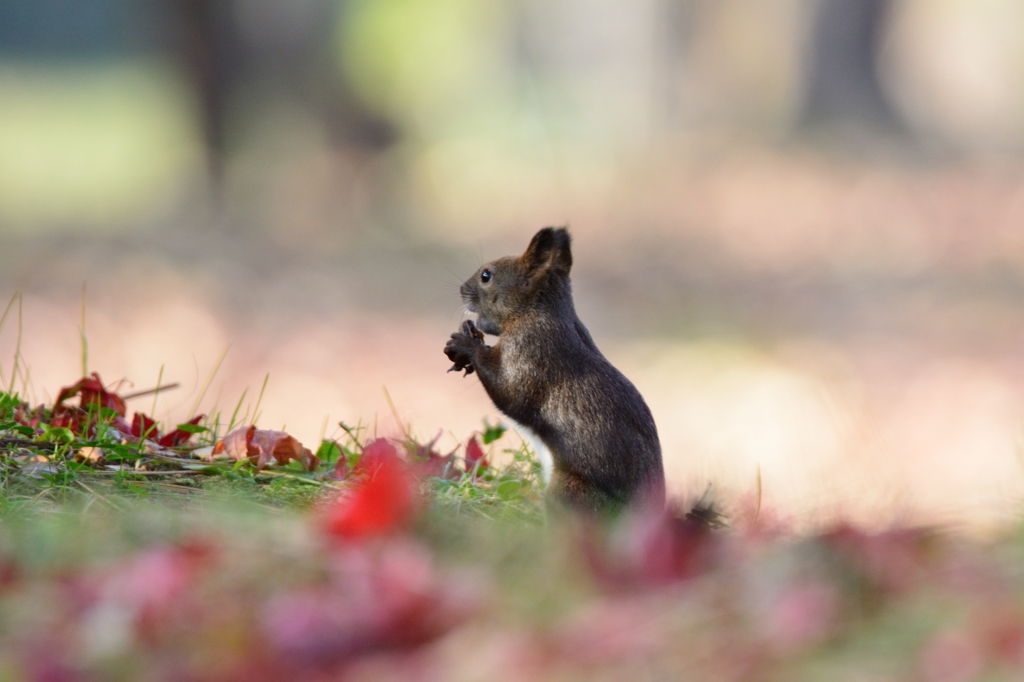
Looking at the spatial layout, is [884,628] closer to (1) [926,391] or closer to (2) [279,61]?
(1) [926,391]

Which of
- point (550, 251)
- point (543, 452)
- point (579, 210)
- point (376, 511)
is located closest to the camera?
point (376, 511)

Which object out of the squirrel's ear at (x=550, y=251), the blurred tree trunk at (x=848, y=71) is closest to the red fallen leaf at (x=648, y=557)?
the squirrel's ear at (x=550, y=251)

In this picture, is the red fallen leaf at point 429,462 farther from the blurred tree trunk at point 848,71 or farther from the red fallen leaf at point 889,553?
the blurred tree trunk at point 848,71

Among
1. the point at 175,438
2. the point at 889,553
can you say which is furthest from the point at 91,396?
the point at 889,553

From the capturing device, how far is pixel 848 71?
43.8 ft

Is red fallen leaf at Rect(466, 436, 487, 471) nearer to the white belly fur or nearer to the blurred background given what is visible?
the white belly fur

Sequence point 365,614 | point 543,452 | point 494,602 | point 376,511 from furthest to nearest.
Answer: point 543,452 < point 376,511 < point 494,602 < point 365,614

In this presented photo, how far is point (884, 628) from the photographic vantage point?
1.84 meters

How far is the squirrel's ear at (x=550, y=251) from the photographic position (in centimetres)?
377

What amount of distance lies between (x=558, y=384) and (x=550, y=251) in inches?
23.5

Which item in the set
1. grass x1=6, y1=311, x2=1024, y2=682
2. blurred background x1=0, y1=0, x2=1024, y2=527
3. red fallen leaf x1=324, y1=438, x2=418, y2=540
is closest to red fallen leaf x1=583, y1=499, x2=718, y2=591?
grass x1=6, y1=311, x2=1024, y2=682

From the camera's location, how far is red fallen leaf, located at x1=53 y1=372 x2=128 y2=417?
12.7 ft

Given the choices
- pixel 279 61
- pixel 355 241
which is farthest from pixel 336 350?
pixel 279 61

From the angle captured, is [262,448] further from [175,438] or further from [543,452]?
[543,452]
